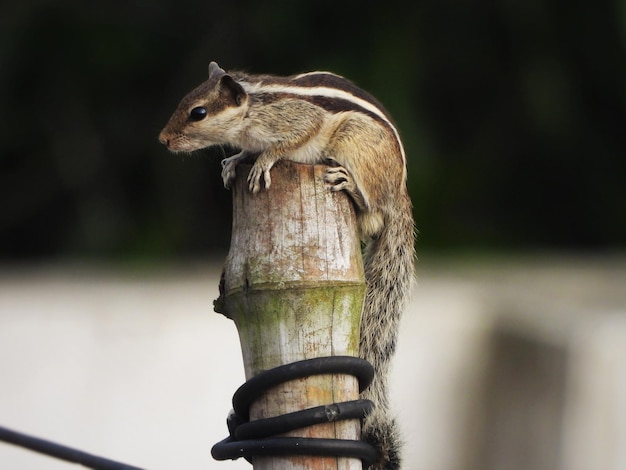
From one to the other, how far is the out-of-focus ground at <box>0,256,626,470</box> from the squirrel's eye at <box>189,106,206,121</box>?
1620mm

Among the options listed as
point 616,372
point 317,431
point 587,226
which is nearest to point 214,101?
point 317,431

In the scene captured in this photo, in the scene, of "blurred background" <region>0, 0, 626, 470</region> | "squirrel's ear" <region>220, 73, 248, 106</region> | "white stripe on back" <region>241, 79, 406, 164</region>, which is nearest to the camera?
"white stripe on back" <region>241, 79, 406, 164</region>

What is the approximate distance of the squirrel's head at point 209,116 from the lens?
6.03ft

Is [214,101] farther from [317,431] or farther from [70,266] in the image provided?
[70,266]

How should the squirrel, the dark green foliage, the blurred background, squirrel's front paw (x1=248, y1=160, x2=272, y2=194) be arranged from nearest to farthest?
squirrel's front paw (x1=248, y1=160, x2=272, y2=194)
the squirrel
the blurred background
the dark green foliage

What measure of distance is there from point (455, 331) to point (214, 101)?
6.66 feet

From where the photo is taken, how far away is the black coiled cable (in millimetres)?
1228

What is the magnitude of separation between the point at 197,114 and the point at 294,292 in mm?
701

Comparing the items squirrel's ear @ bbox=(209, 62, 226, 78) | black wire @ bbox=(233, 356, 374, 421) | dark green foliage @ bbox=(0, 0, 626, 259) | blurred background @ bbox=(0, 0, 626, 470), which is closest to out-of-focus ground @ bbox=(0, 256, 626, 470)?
blurred background @ bbox=(0, 0, 626, 470)

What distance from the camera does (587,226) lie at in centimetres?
504

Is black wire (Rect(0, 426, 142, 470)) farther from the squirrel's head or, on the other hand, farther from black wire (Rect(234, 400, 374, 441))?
the squirrel's head

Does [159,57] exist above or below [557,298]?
above

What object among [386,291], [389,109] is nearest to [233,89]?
[386,291]

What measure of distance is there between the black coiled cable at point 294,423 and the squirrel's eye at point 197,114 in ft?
2.36
